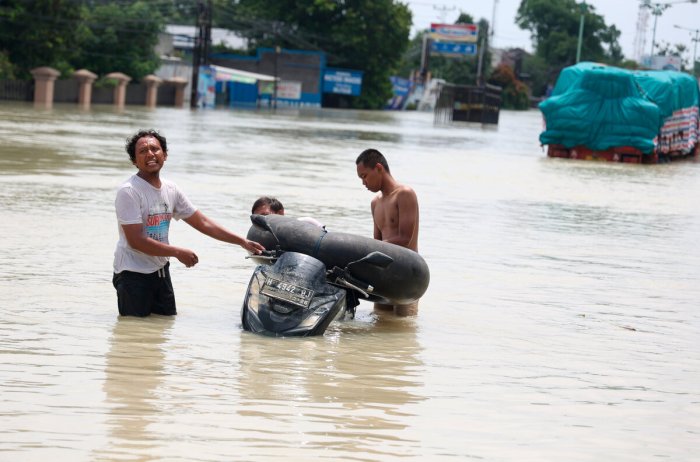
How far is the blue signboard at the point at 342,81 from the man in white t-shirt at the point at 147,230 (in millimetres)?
79247

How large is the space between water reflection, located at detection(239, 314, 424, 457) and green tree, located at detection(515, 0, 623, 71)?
150988 mm

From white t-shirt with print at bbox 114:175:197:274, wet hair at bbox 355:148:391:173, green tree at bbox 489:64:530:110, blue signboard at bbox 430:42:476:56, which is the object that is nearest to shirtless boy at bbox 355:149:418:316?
wet hair at bbox 355:148:391:173

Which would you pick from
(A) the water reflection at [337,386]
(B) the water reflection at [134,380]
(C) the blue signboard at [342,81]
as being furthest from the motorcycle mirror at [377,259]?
(C) the blue signboard at [342,81]

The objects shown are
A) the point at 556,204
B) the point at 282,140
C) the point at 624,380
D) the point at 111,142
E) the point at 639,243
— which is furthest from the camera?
the point at 282,140

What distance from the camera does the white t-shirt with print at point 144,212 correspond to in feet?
24.1

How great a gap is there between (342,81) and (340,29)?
12.2ft

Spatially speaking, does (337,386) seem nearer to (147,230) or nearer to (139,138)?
(147,230)

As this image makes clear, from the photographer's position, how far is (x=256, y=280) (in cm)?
761

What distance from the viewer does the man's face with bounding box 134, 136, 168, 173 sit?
7.43 m

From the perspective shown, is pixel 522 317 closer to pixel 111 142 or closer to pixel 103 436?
pixel 103 436

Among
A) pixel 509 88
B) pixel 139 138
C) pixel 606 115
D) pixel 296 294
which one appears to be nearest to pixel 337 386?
pixel 296 294

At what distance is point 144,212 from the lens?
24.5 ft

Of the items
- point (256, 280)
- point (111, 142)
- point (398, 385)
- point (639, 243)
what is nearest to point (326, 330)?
point (256, 280)

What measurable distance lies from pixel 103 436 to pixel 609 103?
31.7m
